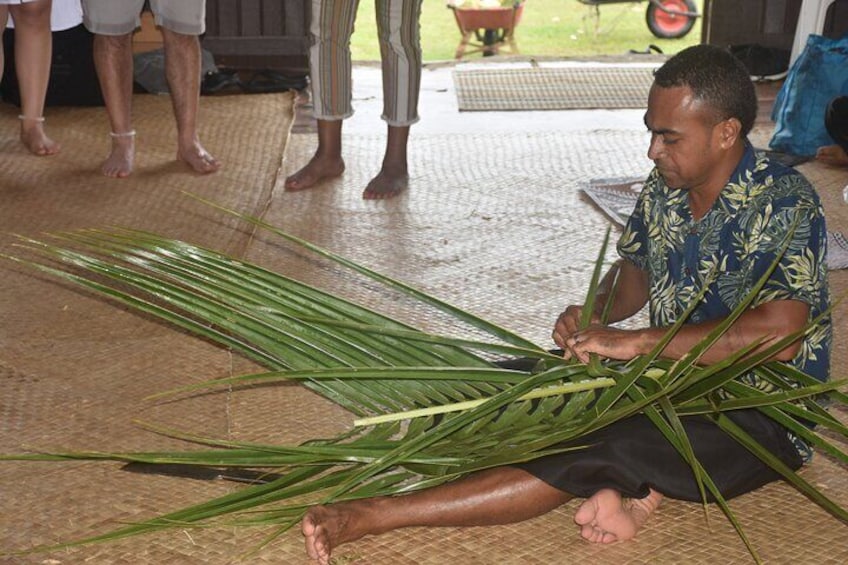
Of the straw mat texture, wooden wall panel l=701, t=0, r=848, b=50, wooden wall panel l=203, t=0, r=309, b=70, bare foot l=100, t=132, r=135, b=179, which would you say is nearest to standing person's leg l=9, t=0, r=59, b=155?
the straw mat texture

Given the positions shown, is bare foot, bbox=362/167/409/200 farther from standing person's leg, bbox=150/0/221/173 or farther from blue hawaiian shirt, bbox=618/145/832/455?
blue hawaiian shirt, bbox=618/145/832/455

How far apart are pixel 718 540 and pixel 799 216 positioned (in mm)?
486

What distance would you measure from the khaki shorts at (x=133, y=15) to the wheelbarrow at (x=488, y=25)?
315cm

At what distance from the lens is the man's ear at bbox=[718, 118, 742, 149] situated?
185 centimetres

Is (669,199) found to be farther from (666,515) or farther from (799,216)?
(666,515)

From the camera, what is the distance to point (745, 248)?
185 centimetres

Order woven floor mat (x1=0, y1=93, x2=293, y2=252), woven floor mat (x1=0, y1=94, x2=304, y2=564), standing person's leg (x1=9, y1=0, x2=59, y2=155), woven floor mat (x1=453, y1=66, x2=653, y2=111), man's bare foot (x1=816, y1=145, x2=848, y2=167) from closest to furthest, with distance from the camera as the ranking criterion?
1. woven floor mat (x1=0, y1=94, x2=304, y2=564)
2. woven floor mat (x1=0, y1=93, x2=293, y2=252)
3. standing person's leg (x1=9, y1=0, x2=59, y2=155)
4. man's bare foot (x1=816, y1=145, x2=848, y2=167)
5. woven floor mat (x1=453, y1=66, x2=653, y2=111)

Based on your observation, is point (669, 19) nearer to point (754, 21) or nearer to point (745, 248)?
point (754, 21)

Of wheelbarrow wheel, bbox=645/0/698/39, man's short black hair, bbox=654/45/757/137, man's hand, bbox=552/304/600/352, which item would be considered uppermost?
man's short black hair, bbox=654/45/757/137

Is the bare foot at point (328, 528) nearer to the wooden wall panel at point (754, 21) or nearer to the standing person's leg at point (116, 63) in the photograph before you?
the standing person's leg at point (116, 63)

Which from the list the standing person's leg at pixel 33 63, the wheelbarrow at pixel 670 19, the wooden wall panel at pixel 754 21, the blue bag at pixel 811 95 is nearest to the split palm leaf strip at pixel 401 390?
the standing person's leg at pixel 33 63

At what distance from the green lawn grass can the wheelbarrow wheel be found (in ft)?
0.14

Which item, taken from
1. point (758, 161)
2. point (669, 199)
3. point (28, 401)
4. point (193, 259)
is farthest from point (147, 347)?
point (758, 161)

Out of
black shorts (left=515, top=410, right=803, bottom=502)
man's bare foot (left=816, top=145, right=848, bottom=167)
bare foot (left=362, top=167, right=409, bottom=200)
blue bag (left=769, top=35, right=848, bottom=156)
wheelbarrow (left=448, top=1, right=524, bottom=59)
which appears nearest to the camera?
black shorts (left=515, top=410, right=803, bottom=502)
